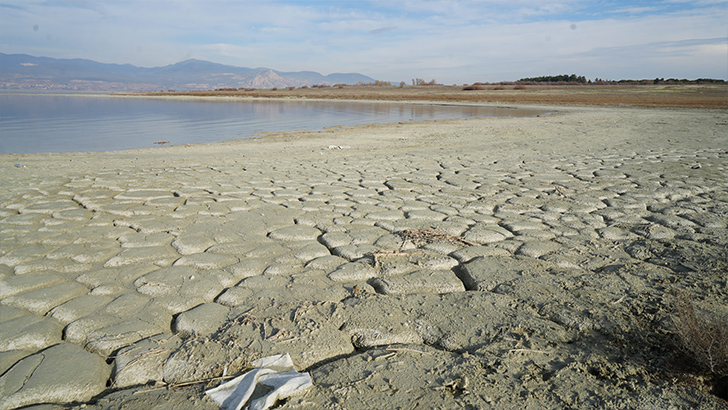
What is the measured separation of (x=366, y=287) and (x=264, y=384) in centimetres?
97

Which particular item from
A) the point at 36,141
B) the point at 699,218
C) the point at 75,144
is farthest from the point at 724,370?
the point at 36,141

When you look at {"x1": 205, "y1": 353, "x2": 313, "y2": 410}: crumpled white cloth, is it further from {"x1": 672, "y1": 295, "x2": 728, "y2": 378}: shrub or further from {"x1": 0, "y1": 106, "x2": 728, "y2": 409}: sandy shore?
{"x1": 672, "y1": 295, "x2": 728, "y2": 378}: shrub

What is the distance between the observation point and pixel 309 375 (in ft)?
5.18

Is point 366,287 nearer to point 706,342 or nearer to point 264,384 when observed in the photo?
point 264,384

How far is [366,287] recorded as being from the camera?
2.39 metres

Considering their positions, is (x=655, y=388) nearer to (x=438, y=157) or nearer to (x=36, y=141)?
(x=438, y=157)

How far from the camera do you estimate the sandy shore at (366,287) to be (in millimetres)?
1558

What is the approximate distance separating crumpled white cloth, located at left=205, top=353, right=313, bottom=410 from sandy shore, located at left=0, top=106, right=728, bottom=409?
41 mm

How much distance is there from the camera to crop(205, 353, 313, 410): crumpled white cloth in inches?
55.7

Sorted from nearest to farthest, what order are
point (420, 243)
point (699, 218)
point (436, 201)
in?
point (420, 243)
point (699, 218)
point (436, 201)

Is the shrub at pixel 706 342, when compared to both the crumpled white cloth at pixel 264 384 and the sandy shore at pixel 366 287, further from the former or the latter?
the crumpled white cloth at pixel 264 384

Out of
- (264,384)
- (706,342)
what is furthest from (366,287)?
(706,342)

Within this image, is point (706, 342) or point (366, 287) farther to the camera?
point (366, 287)

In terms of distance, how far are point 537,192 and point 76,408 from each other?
14.6ft
